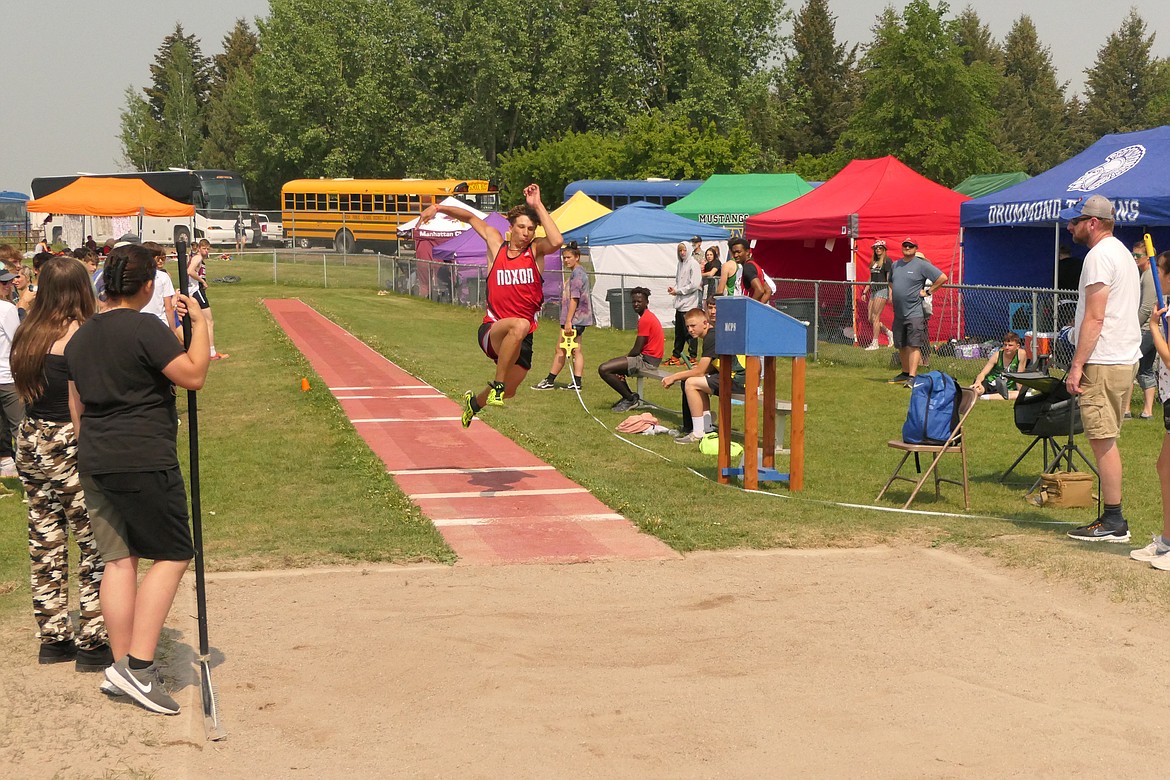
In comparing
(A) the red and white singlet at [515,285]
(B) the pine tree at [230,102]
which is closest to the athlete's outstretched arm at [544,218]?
(A) the red and white singlet at [515,285]

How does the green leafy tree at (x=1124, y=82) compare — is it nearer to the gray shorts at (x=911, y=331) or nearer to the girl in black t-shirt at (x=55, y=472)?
the gray shorts at (x=911, y=331)

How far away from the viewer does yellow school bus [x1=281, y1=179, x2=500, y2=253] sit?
5625 cm

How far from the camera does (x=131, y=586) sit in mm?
5465

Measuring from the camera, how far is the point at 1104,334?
26.1ft

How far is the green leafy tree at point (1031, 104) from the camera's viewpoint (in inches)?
3578

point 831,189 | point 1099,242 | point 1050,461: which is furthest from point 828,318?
point 1099,242

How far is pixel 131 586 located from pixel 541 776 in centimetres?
208

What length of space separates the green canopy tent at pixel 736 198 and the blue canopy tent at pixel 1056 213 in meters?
12.3

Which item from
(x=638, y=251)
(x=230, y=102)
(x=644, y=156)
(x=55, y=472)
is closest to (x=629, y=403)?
(x=55, y=472)

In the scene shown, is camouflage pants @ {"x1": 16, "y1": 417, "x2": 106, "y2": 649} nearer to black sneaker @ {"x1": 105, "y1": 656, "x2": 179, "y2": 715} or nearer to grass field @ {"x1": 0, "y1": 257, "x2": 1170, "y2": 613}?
black sneaker @ {"x1": 105, "y1": 656, "x2": 179, "y2": 715}

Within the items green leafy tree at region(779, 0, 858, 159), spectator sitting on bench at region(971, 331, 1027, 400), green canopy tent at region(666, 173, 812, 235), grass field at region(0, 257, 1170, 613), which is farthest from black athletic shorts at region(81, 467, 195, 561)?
green leafy tree at region(779, 0, 858, 159)

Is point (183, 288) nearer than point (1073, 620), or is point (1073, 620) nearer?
point (183, 288)

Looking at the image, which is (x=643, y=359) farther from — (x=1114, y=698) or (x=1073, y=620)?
(x=1114, y=698)

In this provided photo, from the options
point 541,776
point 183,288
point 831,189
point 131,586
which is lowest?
point 541,776
